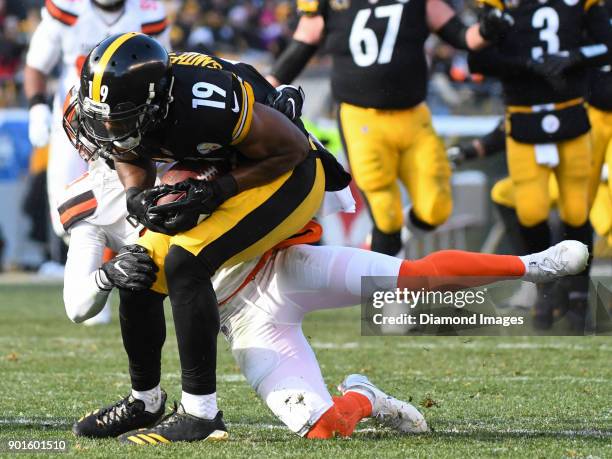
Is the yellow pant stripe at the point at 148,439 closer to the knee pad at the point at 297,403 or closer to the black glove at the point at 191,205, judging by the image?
the knee pad at the point at 297,403

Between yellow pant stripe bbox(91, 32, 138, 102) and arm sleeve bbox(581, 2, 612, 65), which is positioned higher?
yellow pant stripe bbox(91, 32, 138, 102)

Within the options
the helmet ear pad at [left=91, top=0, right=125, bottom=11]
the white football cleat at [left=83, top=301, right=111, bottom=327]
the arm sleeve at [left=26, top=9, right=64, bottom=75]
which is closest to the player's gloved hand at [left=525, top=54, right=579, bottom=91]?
the helmet ear pad at [left=91, top=0, right=125, bottom=11]

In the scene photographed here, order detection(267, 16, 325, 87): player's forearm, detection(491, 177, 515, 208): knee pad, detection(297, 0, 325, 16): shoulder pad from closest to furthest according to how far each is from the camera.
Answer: detection(297, 0, 325, 16): shoulder pad, detection(267, 16, 325, 87): player's forearm, detection(491, 177, 515, 208): knee pad

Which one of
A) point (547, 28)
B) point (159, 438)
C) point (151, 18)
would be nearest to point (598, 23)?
point (547, 28)

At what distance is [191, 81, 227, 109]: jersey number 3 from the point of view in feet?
10.6

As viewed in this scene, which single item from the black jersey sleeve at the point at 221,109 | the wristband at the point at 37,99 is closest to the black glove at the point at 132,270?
the black jersey sleeve at the point at 221,109

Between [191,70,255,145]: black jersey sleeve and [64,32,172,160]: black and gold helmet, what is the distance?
9 cm

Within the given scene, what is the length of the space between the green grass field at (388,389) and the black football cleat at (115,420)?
0.06 m

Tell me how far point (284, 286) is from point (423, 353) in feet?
6.25

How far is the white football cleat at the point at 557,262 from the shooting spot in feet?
11.2

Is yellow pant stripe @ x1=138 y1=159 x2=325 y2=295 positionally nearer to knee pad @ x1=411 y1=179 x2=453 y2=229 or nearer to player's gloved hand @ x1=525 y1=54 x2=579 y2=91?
knee pad @ x1=411 y1=179 x2=453 y2=229

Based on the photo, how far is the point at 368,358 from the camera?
5172 millimetres

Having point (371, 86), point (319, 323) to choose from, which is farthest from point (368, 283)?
point (319, 323)

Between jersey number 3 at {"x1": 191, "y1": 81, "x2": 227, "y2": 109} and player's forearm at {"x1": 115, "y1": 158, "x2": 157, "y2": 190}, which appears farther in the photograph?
player's forearm at {"x1": 115, "y1": 158, "x2": 157, "y2": 190}
